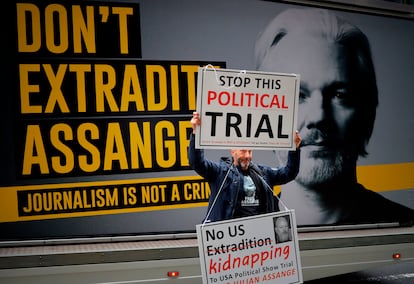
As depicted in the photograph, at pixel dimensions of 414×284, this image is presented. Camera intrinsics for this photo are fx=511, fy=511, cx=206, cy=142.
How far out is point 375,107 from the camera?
16.4ft

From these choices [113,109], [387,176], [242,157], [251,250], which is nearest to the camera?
[251,250]

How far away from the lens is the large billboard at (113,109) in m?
→ 3.80

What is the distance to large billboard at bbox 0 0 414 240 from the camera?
150 inches

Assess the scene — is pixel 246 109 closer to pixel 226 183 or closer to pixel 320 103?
pixel 226 183

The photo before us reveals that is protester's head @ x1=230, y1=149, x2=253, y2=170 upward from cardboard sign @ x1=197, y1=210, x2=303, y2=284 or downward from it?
upward

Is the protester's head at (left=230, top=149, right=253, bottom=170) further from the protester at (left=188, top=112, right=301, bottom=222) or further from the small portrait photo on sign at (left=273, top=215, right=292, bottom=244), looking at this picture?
the small portrait photo on sign at (left=273, top=215, right=292, bottom=244)

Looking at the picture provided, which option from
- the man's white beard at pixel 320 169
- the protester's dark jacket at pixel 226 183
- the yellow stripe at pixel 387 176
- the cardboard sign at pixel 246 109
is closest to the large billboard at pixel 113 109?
the man's white beard at pixel 320 169

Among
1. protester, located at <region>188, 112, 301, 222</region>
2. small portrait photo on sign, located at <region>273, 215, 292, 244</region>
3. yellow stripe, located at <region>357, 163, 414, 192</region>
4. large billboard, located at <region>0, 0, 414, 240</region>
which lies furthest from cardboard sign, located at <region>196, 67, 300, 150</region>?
yellow stripe, located at <region>357, 163, 414, 192</region>

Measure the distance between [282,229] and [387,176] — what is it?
220 cm

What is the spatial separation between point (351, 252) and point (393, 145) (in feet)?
4.05

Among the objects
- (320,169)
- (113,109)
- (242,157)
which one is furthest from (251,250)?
(320,169)

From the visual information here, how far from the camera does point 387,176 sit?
16.4ft

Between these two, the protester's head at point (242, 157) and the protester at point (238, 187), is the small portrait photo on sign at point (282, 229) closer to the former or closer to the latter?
the protester at point (238, 187)

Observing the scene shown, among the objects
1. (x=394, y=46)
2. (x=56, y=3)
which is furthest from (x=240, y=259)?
(x=394, y=46)
